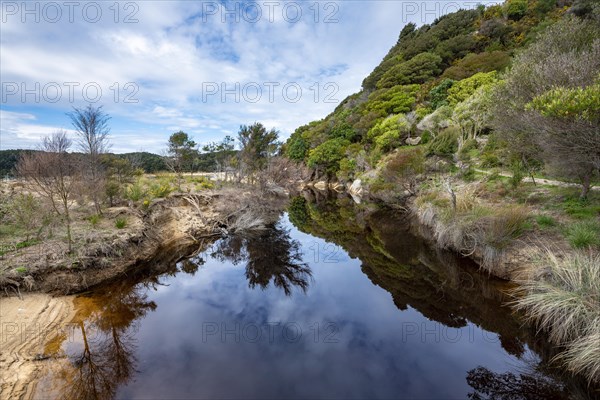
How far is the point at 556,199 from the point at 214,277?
15.9 meters

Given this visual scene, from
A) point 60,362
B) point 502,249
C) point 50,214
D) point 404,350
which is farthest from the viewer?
point 50,214

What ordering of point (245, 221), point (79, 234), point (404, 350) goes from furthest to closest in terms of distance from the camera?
point (245, 221)
point (79, 234)
point (404, 350)

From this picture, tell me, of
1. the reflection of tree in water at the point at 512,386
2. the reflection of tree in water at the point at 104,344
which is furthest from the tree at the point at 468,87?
the reflection of tree in water at the point at 104,344

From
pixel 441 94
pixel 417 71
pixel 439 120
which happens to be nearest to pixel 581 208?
pixel 439 120

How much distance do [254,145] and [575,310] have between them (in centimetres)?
3032

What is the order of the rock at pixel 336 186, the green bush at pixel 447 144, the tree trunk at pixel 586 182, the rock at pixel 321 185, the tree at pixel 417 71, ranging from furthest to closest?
the rock at pixel 321 185
the tree at pixel 417 71
the rock at pixel 336 186
the green bush at pixel 447 144
the tree trunk at pixel 586 182

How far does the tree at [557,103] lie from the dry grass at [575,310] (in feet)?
13.1

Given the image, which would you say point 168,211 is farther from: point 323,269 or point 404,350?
point 404,350

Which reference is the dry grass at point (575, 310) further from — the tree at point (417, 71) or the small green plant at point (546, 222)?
the tree at point (417, 71)

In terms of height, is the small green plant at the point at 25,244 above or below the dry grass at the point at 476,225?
below

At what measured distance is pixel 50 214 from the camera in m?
12.6

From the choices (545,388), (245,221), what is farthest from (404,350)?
(245,221)

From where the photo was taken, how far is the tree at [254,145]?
1238 inches

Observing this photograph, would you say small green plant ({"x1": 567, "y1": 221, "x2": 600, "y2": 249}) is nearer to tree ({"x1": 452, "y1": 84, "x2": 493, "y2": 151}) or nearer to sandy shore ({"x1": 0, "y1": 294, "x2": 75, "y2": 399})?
sandy shore ({"x1": 0, "y1": 294, "x2": 75, "y2": 399})
